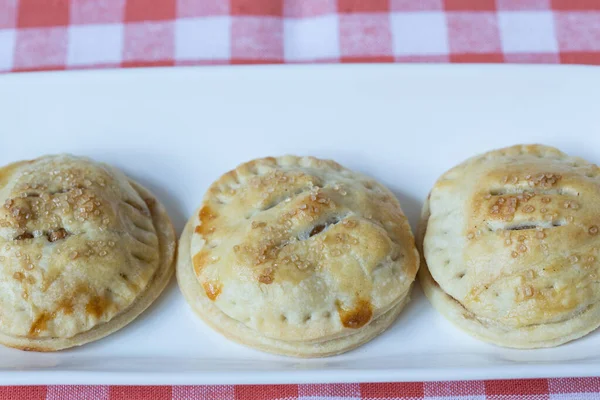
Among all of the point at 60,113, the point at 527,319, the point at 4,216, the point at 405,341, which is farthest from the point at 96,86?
the point at 527,319

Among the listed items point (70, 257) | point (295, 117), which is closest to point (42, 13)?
point (295, 117)

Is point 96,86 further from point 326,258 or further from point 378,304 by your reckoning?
point 378,304

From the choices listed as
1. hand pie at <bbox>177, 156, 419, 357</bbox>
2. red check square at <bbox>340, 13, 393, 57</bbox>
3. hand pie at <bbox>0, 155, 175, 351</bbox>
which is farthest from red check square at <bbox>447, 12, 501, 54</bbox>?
hand pie at <bbox>0, 155, 175, 351</bbox>

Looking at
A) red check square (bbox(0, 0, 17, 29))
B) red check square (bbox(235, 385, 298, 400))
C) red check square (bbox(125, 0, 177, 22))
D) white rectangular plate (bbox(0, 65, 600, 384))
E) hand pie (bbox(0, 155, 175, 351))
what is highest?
red check square (bbox(125, 0, 177, 22))

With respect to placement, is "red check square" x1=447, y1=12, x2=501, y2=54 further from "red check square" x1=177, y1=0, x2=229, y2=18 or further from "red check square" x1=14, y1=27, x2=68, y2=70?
"red check square" x1=14, y1=27, x2=68, y2=70

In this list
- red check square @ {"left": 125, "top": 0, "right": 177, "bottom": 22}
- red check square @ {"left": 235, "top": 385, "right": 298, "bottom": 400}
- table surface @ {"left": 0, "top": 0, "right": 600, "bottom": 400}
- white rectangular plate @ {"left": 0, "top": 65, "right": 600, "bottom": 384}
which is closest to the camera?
red check square @ {"left": 235, "top": 385, "right": 298, "bottom": 400}

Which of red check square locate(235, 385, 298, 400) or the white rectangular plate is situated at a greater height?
the white rectangular plate

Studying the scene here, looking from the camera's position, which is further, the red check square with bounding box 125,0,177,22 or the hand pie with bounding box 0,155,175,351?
the red check square with bounding box 125,0,177,22
